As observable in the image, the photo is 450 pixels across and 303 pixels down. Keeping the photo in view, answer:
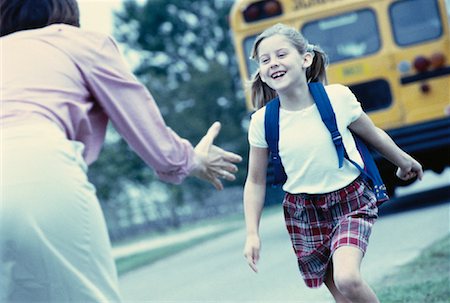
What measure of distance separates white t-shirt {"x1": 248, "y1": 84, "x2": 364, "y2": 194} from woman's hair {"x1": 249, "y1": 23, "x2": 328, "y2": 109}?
25 cm

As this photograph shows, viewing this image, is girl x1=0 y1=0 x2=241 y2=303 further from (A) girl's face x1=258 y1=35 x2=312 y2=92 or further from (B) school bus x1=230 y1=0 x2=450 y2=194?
(B) school bus x1=230 y1=0 x2=450 y2=194

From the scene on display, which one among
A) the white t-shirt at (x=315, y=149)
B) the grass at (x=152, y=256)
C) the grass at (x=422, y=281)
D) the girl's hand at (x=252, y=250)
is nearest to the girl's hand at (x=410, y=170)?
the white t-shirt at (x=315, y=149)

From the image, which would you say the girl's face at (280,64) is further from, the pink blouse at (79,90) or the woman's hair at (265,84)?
the pink blouse at (79,90)

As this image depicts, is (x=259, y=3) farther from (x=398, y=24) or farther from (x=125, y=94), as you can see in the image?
(x=125, y=94)

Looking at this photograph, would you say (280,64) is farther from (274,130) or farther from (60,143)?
(60,143)

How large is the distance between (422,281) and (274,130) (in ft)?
9.54

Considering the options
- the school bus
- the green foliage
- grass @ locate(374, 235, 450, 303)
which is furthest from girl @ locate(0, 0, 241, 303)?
the green foliage

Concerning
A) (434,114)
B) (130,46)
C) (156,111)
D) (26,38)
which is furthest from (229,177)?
(130,46)

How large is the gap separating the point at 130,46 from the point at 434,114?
1261 inches

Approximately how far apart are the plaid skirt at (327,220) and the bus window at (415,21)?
27.2 feet

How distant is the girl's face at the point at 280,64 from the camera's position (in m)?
4.25

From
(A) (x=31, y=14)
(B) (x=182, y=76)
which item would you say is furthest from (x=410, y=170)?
(B) (x=182, y=76)

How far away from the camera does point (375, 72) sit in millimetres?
12484

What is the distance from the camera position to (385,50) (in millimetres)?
12477
